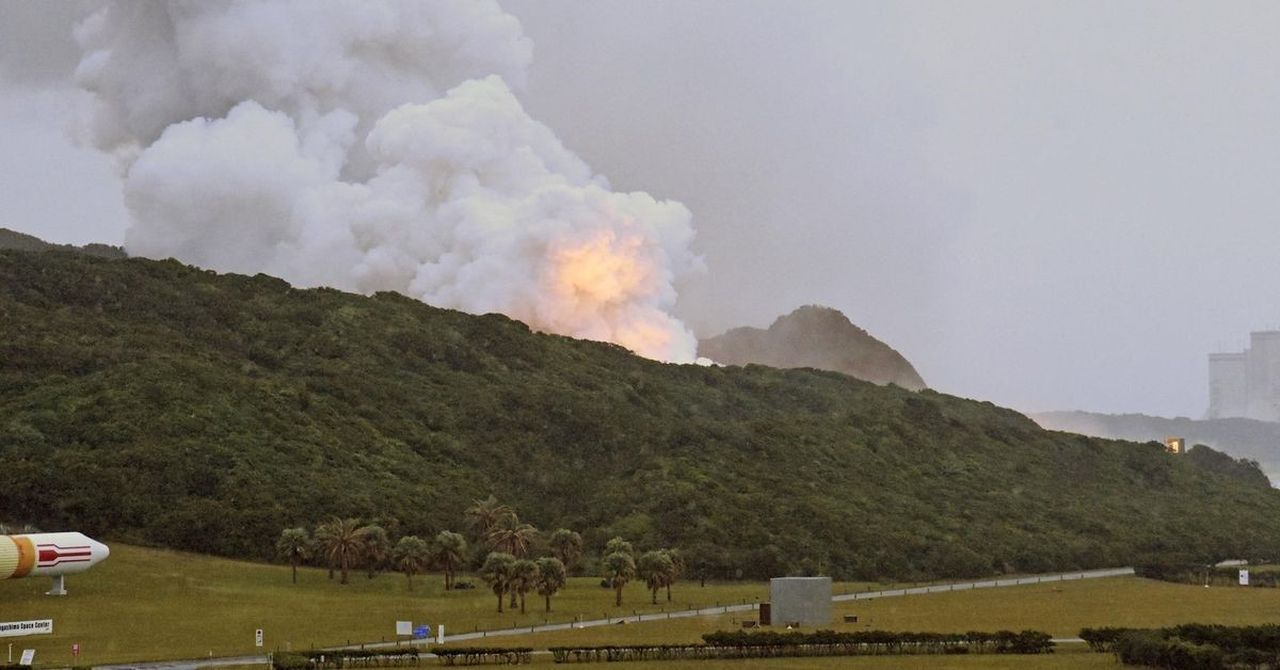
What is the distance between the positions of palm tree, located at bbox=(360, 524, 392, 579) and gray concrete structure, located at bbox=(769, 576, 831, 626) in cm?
3591


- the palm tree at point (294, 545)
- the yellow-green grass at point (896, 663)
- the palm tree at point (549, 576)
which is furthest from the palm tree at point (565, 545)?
the yellow-green grass at point (896, 663)

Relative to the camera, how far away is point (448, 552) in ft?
425

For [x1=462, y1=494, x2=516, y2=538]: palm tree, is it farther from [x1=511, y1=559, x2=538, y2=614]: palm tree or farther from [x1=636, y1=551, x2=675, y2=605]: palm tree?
[x1=511, y1=559, x2=538, y2=614]: palm tree

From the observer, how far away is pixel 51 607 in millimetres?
109500

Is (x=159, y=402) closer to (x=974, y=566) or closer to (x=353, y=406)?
(x=353, y=406)

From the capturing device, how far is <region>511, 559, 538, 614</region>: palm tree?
11644cm

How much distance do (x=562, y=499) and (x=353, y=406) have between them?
25823mm

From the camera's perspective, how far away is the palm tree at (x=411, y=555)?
419 feet

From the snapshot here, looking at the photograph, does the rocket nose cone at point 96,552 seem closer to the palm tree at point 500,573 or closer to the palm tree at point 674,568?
the palm tree at point 500,573

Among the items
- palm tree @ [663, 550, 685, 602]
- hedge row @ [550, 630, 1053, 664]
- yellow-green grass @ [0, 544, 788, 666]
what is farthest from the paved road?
hedge row @ [550, 630, 1053, 664]

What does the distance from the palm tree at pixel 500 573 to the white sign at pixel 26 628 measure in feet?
99.1

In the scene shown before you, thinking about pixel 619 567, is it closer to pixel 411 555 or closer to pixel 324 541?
pixel 411 555

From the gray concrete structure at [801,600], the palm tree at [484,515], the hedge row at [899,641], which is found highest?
the palm tree at [484,515]

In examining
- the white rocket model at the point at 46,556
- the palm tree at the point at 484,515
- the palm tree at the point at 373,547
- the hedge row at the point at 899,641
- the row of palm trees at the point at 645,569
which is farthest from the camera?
the palm tree at the point at 484,515
